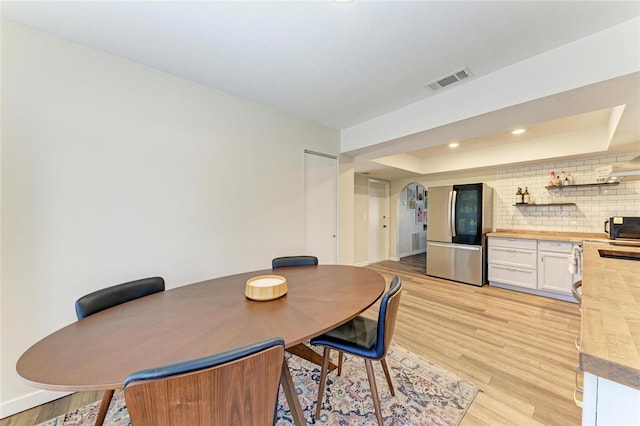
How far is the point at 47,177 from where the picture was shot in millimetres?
1601

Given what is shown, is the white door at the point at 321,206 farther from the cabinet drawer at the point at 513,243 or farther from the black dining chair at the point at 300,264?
the cabinet drawer at the point at 513,243

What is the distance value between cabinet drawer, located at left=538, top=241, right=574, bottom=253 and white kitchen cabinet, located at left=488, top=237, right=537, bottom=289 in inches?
3.5

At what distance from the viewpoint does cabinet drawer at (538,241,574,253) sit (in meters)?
3.27

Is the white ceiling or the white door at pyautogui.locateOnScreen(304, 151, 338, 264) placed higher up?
the white ceiling

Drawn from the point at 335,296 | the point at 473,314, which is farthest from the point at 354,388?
the point at 473,314

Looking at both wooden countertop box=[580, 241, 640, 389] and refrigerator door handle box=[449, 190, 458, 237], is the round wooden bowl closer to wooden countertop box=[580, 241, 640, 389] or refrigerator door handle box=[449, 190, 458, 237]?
wooden countertop box=[580, 241, 640, 389]

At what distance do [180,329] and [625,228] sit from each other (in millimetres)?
4669

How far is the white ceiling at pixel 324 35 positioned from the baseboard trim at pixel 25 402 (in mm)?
2413

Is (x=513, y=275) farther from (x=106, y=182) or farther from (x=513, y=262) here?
(x=106, y=182)

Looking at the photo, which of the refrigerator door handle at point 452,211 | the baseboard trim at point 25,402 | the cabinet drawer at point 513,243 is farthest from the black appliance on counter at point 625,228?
the baseboard trim at point 25,402

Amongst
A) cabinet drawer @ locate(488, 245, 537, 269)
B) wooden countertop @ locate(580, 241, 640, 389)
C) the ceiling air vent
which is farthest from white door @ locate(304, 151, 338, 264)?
cabinet drawer @ locate(488, 245, 537, 269)

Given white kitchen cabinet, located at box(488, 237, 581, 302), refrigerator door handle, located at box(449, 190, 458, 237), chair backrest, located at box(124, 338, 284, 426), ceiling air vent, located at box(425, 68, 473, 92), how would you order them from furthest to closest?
refrigerator door handle, located at box(449, 190, 458, 237) → white kitchen cabinet, located at box(488, 237, 581, 302) → ceiling air vent, located at box(425, 68, 473, 92) → chair backrest, located at box(124, 338, 284, 426)

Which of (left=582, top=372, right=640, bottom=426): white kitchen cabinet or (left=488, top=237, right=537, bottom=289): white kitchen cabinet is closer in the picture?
(left=582, top=372, right=640, bottom=426): white kitchen cabinet

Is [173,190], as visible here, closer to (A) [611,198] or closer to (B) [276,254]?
(B) [276,254]
